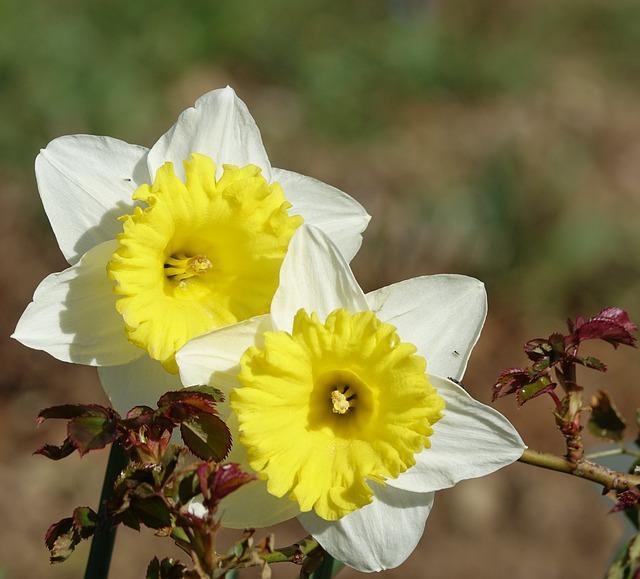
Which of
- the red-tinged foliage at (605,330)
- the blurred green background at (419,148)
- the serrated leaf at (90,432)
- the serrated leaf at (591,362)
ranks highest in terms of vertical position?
the blurred green background at (419,148)

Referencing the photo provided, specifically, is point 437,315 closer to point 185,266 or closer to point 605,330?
point 605,330

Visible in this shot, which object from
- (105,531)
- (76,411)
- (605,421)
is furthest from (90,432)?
(605,421)

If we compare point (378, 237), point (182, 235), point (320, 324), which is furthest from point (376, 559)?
point (378, 237)

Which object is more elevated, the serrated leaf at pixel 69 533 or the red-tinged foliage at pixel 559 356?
the red-tinged foliage at pixel 559 356

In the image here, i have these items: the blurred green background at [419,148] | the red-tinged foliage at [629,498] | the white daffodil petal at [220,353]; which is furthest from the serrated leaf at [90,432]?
the blurred green background at [419,148]

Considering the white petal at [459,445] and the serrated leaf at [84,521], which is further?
the white petal at [459,445]

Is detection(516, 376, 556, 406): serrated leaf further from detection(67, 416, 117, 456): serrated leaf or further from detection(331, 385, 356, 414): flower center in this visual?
detection(67, 416, 117, 456): serrated leaf

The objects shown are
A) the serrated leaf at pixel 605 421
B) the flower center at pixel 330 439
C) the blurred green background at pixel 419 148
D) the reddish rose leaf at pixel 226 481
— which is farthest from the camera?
the blurred green background at pixel 419 148

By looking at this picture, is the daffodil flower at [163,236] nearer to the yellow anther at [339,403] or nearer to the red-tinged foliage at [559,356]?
the yellow anther at [339,403]
